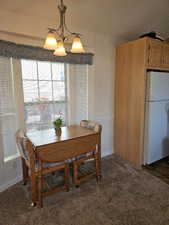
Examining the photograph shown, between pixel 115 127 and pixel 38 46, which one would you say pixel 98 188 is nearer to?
pixel 115 127

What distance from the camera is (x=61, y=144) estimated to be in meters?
1.79

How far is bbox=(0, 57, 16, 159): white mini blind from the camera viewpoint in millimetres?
1940

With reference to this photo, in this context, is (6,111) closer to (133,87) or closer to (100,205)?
(100,205)

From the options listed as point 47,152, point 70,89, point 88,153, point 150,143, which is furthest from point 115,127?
point 47,152

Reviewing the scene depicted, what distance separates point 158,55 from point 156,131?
1.30 m

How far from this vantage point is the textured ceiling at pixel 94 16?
5.99ft

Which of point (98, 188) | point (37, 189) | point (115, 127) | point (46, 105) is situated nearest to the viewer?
point (37, 189)

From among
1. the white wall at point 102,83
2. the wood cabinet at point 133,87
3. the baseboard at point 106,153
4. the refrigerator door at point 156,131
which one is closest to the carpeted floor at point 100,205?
the refrigerator door at point 156,131

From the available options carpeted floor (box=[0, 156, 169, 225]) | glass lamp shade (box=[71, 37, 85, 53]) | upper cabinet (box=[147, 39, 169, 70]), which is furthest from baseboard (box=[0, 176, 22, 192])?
upper cabinet (box=[147, 39, 169, 70])

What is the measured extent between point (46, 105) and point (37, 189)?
4.16 ft

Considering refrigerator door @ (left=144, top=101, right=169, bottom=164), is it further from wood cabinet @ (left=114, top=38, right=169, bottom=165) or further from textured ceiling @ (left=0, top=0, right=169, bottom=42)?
textured ceiling @ (left=0, top=0, right=169, bottom=42)

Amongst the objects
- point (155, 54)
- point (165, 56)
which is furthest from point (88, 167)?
point (165, 56)

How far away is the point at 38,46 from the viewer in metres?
2.07

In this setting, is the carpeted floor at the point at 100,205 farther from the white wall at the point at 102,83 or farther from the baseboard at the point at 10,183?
the white wall at the point at 102,83
